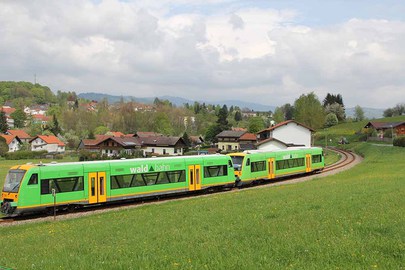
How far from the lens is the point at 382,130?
102 meters

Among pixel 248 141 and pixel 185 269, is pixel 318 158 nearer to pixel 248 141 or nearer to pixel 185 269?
pixel 185 269

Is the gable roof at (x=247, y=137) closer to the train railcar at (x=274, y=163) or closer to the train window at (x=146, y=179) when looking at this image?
the train railcar at (x=274, y=163)

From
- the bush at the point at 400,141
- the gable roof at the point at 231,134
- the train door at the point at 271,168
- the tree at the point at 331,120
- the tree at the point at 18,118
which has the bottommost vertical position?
the train door at the point at 271,168

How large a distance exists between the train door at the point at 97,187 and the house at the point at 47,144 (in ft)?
354

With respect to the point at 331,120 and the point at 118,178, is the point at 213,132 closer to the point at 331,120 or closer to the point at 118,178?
the point at 331,120

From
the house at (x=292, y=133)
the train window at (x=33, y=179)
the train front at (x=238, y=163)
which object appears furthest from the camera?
the house at (x=292, y=133)

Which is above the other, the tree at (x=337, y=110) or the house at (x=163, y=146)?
the tree at (x=337, y=110)

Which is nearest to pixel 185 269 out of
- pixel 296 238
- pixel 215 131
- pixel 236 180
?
pixel 296 238

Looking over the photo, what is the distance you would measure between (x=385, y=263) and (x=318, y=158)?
4017 centimetres

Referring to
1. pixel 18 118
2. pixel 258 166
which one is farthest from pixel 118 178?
pixel 18 118

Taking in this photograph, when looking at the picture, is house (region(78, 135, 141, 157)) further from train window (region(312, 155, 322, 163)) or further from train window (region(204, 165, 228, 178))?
train window (region(204, 165, 228, 178))

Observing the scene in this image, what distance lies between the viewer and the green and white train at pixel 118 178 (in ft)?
73.8

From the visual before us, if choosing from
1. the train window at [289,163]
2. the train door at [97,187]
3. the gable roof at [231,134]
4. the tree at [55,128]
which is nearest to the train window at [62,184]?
the train door at [97,187]

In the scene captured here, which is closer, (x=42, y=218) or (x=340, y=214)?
(x=340, y=214)
